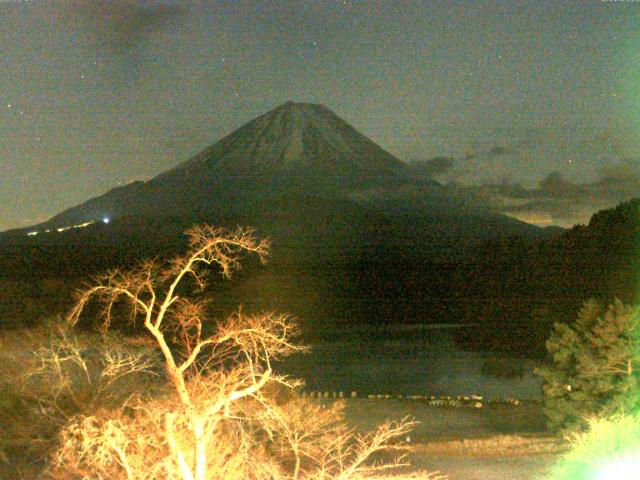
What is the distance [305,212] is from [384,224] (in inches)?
474

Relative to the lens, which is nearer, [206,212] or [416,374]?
[416,374]

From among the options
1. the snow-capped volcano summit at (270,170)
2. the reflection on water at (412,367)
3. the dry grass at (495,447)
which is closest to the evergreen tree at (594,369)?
the dry grass at (495,447)

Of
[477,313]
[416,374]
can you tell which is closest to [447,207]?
[477,313]

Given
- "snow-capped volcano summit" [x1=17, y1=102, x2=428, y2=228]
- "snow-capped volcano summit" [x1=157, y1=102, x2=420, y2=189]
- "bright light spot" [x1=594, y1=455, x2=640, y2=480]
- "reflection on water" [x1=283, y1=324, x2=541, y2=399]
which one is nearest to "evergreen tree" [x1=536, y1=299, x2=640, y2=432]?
"bright light spot" [x1=594, y1=455, x2=640, y2=480]

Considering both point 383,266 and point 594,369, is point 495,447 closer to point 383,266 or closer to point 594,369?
point 594,369

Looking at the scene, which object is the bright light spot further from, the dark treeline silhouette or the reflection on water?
the reflection on water

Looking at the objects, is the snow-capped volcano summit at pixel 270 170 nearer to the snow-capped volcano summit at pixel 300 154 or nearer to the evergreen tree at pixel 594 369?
the snow-capped volcano summit at pixel 300 154

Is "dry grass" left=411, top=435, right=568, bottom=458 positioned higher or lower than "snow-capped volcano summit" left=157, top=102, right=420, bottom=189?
lower

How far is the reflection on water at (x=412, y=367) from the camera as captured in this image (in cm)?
3484

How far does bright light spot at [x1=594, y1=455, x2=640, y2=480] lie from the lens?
9203 millimetres

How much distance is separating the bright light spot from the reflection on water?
23.3 meters

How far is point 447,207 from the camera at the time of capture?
131 m

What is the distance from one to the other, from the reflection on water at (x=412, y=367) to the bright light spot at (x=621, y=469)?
23305 mm

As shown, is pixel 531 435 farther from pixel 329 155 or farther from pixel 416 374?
pixel 329 155
